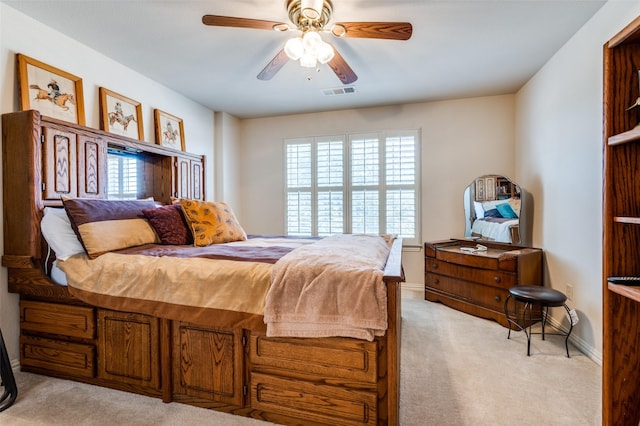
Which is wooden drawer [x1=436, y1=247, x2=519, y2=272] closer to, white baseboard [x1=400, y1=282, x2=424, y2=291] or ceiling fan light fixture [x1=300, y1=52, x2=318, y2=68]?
white baseboard [x1=400, y1=282, x2=424, y2=291]

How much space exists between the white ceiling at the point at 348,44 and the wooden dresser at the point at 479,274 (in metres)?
1.89

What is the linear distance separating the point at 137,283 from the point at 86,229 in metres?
0.56

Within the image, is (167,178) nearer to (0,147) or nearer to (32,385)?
(0,147)

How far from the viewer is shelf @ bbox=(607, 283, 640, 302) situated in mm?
944

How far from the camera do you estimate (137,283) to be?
1.78 meters

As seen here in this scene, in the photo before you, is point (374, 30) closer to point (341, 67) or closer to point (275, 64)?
point (341, 67)

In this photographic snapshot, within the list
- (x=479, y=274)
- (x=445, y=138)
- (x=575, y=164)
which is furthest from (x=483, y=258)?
(x=445, y=138)

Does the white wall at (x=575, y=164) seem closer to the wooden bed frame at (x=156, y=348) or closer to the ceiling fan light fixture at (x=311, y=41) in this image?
the wooden bed frame at (x=156, y=348)

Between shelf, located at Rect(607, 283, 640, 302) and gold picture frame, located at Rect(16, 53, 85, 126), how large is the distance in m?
3.42

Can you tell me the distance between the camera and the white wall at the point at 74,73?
208cm

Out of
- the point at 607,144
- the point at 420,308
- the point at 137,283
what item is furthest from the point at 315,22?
the point at 420,308

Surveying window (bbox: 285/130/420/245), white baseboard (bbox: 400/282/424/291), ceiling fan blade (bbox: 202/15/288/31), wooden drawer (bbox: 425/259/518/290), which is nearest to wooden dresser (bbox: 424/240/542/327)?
wooden drawer (bbox: 425/259/518/290)

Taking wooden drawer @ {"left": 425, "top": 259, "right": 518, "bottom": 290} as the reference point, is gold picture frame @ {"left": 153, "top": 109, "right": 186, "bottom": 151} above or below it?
above

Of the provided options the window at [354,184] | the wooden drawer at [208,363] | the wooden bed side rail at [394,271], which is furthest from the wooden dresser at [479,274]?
the wooden drawer at [208,363]
